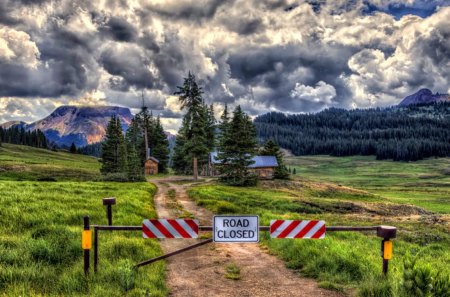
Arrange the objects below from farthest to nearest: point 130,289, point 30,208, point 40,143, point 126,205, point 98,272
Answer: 1. point 40,143
2. point 126,205
3. point 30,208
4. point 98,272
5. point 130,289

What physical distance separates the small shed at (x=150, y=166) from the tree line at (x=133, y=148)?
2090 millimetres

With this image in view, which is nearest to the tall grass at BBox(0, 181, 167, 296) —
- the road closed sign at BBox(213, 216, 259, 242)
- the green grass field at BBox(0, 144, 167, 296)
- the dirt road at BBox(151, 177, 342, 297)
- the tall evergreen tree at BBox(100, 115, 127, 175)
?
the green grass field at BBox(0, 144, 167, 296)

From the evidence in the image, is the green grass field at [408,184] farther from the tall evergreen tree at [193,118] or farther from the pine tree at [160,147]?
the pine tree at [160,147]

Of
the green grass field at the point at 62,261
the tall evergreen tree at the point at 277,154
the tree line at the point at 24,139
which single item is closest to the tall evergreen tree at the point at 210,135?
the tall evergreen tree at the point at 277,154

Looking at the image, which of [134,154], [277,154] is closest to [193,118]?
[134,154]

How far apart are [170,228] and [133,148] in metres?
64.9

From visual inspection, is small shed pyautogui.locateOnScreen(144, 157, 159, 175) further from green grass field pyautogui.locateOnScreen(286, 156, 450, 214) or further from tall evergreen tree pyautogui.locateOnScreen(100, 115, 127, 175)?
green grass field pyautogui.locateOnScreen(286, 156, 450, 214)

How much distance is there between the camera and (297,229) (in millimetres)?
8180

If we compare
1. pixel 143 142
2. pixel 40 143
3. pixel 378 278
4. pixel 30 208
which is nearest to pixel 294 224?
pixel 378 278

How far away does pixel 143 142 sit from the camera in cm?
9156

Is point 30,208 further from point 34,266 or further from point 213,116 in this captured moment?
point 213,116

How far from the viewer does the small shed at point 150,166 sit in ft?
279

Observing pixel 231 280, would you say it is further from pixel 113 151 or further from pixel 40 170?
pixel 40 170

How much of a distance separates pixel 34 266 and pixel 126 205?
35.6ft
